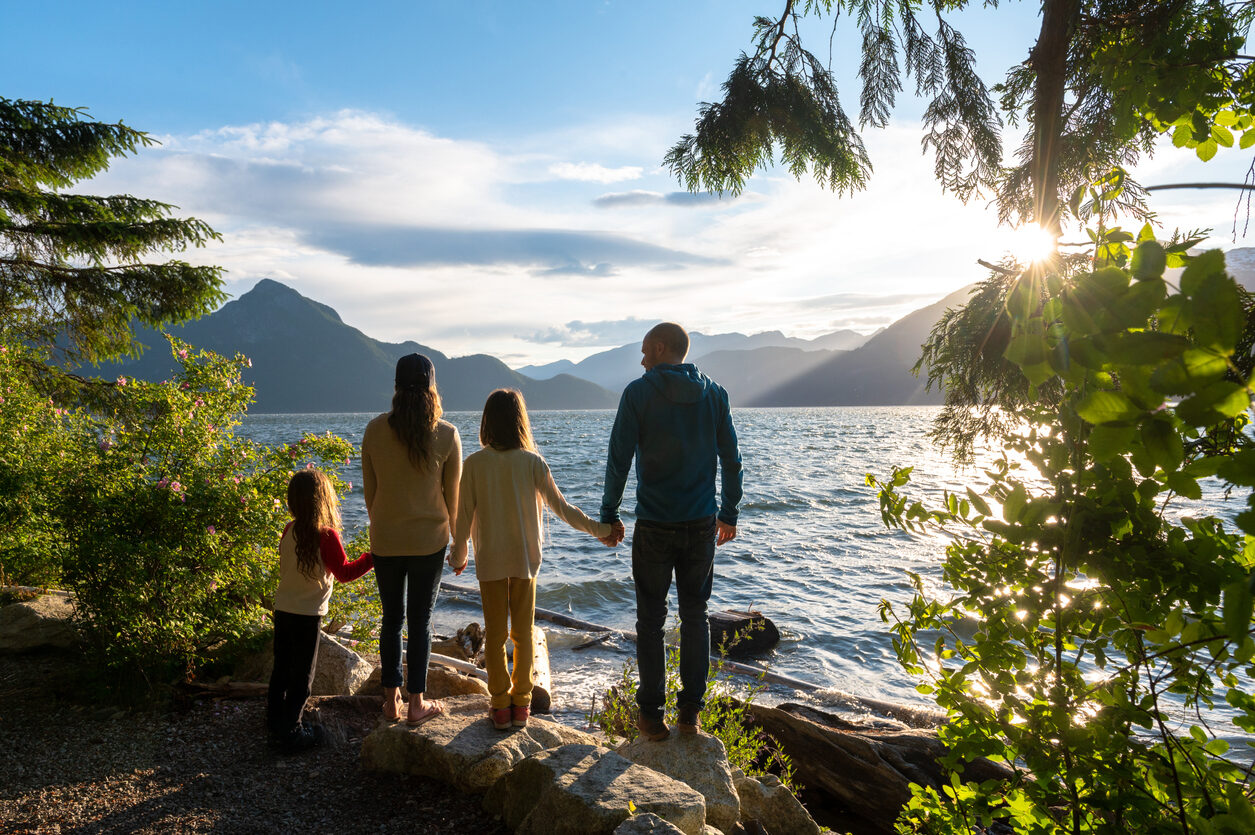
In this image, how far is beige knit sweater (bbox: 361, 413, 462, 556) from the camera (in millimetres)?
4113

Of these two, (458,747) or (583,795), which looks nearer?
(583,795)

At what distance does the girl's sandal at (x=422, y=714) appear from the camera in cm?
407

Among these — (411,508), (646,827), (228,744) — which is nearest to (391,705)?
(228,744)

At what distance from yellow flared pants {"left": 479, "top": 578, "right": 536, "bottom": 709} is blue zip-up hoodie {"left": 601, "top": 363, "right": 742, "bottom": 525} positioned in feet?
2.49

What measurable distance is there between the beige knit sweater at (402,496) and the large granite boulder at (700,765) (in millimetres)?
1723

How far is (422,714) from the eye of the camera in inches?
165

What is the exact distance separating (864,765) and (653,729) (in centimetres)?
183

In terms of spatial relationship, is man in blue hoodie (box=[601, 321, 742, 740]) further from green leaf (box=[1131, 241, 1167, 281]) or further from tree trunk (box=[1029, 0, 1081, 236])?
green leaf (box=[1131, 241, 1167, 281])

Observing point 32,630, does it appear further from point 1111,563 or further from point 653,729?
point 1111,563

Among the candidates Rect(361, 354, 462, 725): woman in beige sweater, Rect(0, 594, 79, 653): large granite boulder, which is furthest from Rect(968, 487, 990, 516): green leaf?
Rect(0, 594, 79, 653): large granite boulder

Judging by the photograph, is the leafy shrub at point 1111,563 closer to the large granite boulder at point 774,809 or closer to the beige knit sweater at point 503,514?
the large granite boulder at point 774,809

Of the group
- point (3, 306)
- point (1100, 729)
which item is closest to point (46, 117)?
point (3, 306)

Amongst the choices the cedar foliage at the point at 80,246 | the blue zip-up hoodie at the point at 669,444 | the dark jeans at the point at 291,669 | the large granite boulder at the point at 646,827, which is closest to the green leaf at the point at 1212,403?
the large granite boulder at the point at 646,827

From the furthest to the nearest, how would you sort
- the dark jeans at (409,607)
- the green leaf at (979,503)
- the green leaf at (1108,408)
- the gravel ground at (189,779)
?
the dark jeans at (409,607), the gravel ground at (189,779), the green leaf at (979,503), the green leaf at (1108,408)
